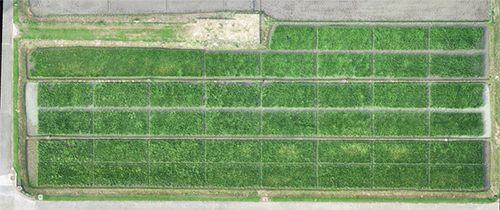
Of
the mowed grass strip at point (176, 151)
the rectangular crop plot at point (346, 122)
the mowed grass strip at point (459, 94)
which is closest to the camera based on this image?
the mowed grass strip at point (459, 94)

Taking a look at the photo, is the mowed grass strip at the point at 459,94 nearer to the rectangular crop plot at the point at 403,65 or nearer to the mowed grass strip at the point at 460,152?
the rectangular crop plot at the point at 403,65

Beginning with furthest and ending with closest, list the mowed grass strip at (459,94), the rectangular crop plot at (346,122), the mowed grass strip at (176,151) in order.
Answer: the mowed grass strip at (176,151) → the rectangular crop plot at (346,122) → the mowed grass strip at (459,94)

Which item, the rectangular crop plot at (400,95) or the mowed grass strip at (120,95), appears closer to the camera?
the rectangular crop plot at (400,95)

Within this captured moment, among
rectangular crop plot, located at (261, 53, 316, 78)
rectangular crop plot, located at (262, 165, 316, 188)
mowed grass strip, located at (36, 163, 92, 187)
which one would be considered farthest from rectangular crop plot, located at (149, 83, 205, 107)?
rectangular crop plot, located at (262, 165, 316, 188)

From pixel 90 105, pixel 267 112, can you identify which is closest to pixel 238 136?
pixel 267 112

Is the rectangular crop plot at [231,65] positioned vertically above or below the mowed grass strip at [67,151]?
above

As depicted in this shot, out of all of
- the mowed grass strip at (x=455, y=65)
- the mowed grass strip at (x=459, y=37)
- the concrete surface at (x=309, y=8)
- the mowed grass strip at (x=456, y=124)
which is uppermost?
the concrete surface at (x=309, y=8)

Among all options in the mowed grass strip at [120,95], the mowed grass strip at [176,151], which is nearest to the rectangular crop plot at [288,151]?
the mowed grass strip at [176,151]

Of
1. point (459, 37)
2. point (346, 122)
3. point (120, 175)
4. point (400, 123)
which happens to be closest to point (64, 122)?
point (120, 175)
